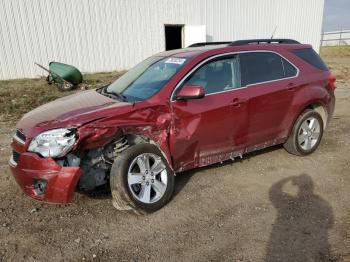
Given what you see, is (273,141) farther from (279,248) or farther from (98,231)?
(98,231)

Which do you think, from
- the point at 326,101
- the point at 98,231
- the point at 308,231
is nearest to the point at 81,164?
the point at 98,231

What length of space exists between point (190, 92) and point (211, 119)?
1.61ft

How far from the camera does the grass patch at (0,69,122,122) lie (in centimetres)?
876

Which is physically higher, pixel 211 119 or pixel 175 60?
pixel 175 60

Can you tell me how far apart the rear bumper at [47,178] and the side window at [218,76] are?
175 cm

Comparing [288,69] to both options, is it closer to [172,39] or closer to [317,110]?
[317,110]

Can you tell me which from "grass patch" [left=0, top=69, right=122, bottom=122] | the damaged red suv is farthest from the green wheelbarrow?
the damaged red suv

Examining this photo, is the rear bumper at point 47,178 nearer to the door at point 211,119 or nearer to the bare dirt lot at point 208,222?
the bare dirt lot at point 208,222

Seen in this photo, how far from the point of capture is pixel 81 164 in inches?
143

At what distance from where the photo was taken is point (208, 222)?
363cm

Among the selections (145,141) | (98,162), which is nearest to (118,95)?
(145,141)

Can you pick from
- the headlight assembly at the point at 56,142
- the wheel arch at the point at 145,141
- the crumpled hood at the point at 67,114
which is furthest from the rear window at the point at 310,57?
the headlight assembly at the point at 56,142

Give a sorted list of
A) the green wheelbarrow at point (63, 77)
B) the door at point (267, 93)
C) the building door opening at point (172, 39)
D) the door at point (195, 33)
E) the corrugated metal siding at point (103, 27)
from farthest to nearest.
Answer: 1. the building door opening at point (172, 39)
2. the door at point (195, 33)
3. the corrugated metal siding at point (103, 27)
4. the green wheelbarrow at point (63, 77)
5. the door at point (267, 93)

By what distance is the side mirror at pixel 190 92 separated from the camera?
384 cm
